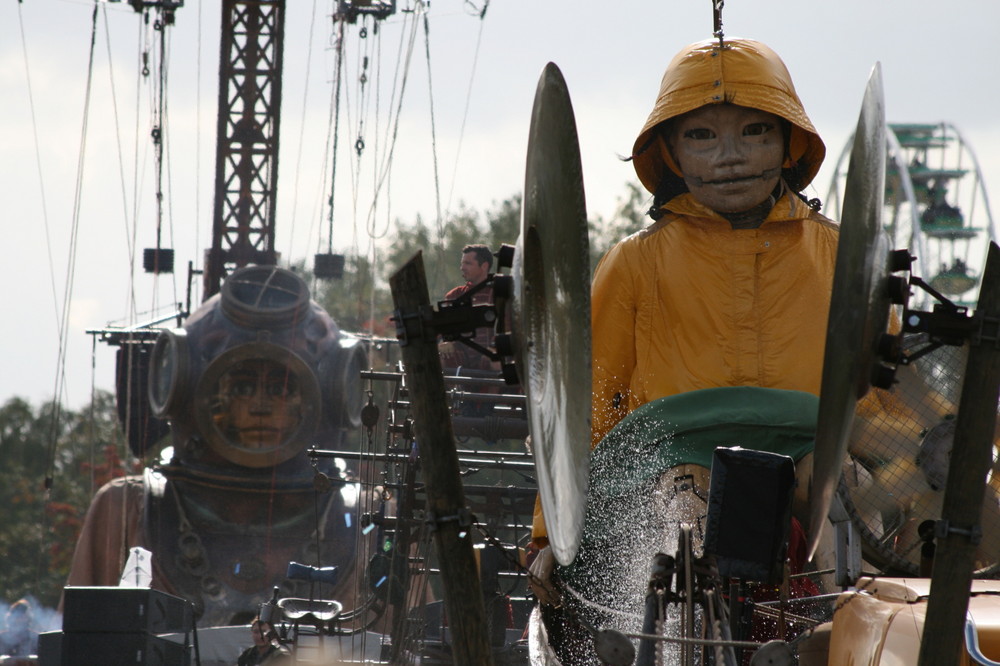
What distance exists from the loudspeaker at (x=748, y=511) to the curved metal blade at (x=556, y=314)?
0.42 m

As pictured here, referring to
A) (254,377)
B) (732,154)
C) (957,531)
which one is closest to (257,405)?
(254,377)

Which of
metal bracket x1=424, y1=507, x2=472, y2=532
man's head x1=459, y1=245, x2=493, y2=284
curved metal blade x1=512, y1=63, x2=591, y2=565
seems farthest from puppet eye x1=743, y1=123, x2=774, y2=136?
man's head x1=459, y1=245, x2=493, y2=284

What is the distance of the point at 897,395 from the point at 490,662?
67.6 inches

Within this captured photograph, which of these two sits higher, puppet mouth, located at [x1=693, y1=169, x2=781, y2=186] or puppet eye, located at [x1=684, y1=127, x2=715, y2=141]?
puppet eye, located at [x1=684, y1=127, x2=715, y2=141]

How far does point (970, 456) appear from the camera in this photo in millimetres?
4508

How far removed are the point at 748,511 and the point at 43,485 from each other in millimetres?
35909

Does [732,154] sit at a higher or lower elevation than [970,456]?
higher

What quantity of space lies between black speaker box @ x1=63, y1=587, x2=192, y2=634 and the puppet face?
6.73 m

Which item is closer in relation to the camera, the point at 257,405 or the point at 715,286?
the point at 715,286

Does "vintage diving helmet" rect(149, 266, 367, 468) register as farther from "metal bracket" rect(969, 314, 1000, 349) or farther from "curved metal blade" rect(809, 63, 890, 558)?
"metal bracket" rect(969, 314, 1000, 349)

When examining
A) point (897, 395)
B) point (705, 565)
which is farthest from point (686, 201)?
point (705, 565)

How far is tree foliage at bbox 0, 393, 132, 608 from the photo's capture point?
39.8 m

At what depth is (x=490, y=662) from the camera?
4.93 metres

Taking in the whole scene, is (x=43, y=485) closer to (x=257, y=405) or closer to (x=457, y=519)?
(x=257, y=405)
